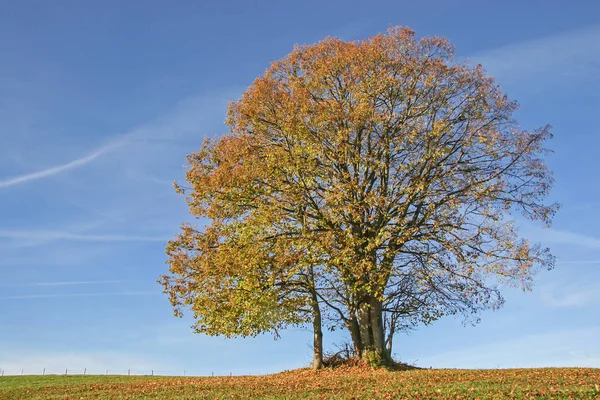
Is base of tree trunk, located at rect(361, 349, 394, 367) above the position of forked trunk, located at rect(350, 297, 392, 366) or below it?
below

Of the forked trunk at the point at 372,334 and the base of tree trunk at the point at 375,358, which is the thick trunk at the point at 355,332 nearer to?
the forked trunk at the point at 372,334

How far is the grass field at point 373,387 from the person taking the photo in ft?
60.3

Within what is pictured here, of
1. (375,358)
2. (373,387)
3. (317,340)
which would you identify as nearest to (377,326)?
(375,358)

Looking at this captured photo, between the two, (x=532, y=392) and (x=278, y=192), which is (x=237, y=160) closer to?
(x=278, y=192)

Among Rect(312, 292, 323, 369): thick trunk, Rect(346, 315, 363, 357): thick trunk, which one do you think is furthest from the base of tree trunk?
Rect(312, 292, 323, 369): thick trunk

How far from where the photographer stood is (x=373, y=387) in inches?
824

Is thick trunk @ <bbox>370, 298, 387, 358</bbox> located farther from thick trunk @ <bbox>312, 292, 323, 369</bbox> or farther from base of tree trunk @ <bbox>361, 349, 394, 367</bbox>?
thick trunk @ <bbox>312, 292, 323, 369</bbox>

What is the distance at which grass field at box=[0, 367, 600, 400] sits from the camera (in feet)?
60.3

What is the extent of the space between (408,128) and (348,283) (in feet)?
27.0

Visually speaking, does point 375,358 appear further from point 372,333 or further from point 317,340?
point 317,340

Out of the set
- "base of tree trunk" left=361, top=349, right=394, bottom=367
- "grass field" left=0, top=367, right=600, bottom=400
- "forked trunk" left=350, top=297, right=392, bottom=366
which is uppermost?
"forked trunk" left=350, top=297, right=392, bottom=366

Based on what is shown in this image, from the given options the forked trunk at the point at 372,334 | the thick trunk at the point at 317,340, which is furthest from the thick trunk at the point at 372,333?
the thick trunk at the point at 317,340

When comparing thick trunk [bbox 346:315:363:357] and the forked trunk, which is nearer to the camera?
the forked trunk

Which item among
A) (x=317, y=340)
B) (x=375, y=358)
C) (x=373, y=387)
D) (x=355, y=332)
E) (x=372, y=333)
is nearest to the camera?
(x=373, y=387)
